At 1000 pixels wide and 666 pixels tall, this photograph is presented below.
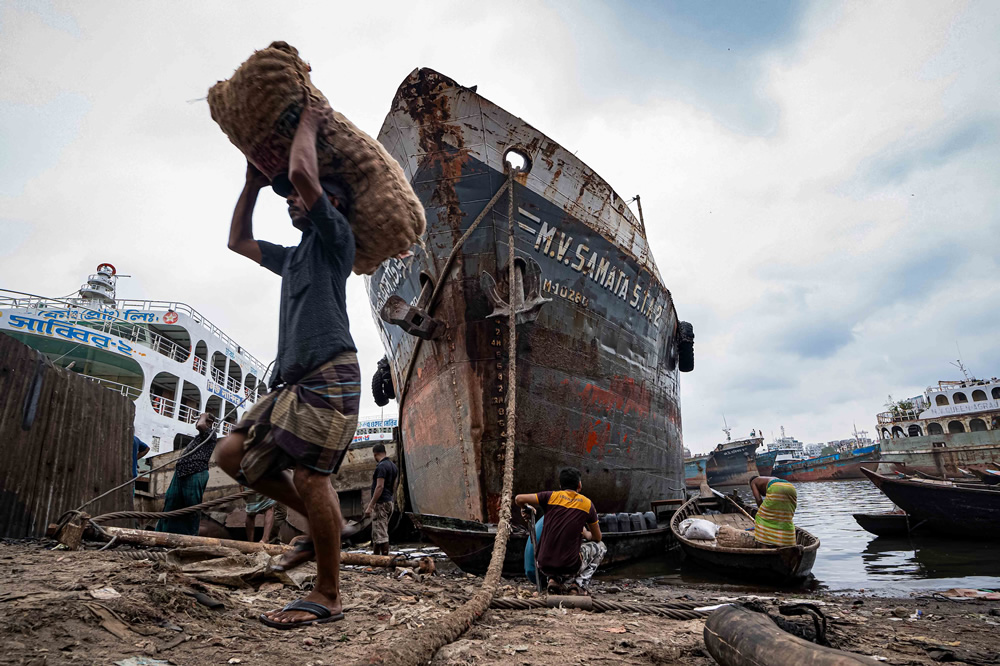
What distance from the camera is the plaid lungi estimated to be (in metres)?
1.82

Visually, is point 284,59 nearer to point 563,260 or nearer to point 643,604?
point 643,604

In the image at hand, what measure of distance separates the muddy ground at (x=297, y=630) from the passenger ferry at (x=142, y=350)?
35.4 feet

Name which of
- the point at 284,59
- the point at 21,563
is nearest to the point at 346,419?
the point at 284,59

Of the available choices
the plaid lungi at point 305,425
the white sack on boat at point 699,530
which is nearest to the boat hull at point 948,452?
the white sack on boat at point 699,530

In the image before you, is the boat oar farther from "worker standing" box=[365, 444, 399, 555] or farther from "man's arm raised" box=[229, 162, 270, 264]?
"man's arm raised" box=[229, 162, 270, 264]

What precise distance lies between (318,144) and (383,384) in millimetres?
8823

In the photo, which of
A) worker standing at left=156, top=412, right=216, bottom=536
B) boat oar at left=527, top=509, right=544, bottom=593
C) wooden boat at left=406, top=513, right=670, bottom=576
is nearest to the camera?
boat oar at left=527, top=509, right=544, bottom=593

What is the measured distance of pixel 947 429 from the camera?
4012 cm

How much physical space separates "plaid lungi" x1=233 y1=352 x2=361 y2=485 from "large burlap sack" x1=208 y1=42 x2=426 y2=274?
27.4 inches

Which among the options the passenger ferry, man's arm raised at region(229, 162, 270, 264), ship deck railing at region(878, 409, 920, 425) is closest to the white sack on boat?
man's arm raised at region(229, 162, 270, 264)

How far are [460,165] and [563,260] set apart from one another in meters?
→ 1.83

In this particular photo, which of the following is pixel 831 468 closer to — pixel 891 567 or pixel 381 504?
pixel 891 567

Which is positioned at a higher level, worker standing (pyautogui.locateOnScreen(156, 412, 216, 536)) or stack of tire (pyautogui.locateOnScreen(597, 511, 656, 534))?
worker standing (pyautogui.locateOnScreen(156, 412, 216, 536))

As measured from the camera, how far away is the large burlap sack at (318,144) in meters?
2.13
